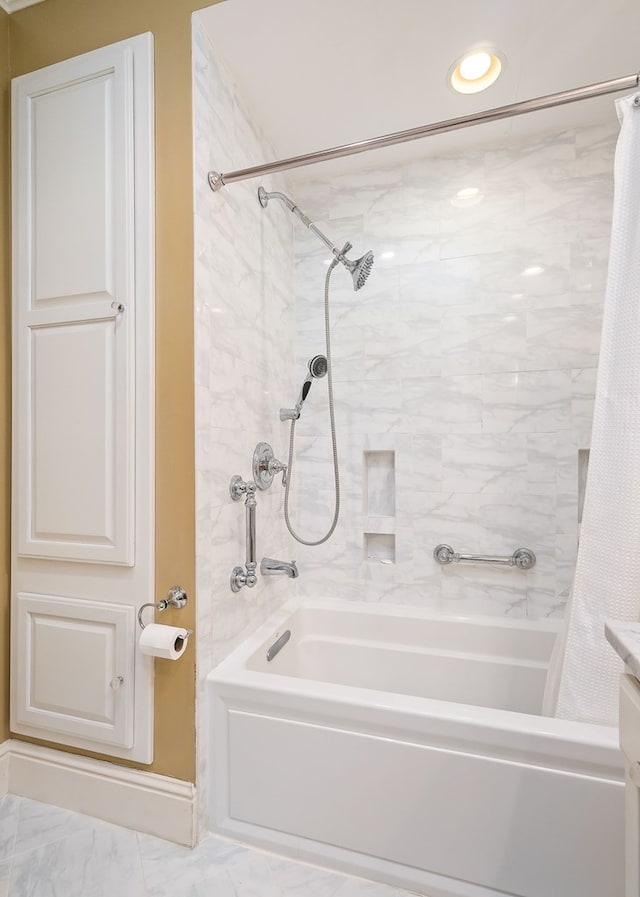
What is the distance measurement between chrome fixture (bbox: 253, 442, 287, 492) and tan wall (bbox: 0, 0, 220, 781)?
40 cm

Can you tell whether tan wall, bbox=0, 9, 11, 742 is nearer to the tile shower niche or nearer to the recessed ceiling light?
the tile shower niche

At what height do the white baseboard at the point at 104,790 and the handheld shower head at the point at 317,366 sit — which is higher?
the handheld shower head at the point at 317,366

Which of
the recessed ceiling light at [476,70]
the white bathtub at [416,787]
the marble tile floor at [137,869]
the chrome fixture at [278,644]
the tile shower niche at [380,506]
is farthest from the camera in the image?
the tile shower niche at [380,506]

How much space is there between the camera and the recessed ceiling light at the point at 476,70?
1.48 m

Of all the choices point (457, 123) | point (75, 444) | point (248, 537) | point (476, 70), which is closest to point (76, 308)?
point (75, 444)

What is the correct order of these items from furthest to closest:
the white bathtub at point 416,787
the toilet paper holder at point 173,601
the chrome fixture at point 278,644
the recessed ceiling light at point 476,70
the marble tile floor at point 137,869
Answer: the chrome fixture at point 278,644 < the recessed ceiling light at point 476,70 < the toilet paper holder at point 173,601 < the marble tile floor at point 137,869 < the white bathtub at point 416,787

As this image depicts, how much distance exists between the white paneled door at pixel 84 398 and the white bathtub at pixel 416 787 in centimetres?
32

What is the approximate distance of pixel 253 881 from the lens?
120 cm

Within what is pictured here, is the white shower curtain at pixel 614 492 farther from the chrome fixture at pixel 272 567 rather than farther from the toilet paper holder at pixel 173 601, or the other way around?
the toilet paper holder at pixel 173 601

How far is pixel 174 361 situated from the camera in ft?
4.40

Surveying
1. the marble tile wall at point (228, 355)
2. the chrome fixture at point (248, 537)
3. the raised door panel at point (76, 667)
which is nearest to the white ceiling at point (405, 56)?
the marble tile wall at point (228, 355)

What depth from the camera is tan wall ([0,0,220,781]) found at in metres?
1.32

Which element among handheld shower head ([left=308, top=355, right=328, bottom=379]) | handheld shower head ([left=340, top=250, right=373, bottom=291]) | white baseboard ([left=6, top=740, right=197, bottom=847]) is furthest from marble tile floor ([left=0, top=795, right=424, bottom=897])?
handheld shower head ([left=340, top=250, right=373, bottom=291])

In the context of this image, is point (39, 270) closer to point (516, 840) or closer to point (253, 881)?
point (253, 881)
